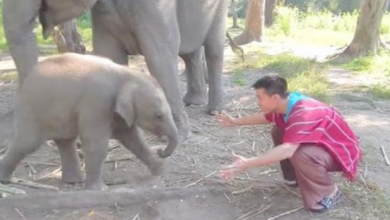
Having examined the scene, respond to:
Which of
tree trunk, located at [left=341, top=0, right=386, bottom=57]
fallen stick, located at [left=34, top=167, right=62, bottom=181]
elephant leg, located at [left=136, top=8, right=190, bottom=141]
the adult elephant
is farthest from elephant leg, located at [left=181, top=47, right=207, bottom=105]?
tree trunk, located at [left=341, top=0, right=386, bottom=57]

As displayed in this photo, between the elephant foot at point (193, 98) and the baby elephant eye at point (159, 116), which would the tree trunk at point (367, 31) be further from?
the baby elephant eye at point (159, 116)

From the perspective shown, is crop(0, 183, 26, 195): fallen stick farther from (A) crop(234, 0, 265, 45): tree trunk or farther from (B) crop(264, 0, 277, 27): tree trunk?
(B) crop(264, 0, 277, 27): tree trunk

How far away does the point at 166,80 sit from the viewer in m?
5.70

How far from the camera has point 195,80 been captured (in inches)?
286

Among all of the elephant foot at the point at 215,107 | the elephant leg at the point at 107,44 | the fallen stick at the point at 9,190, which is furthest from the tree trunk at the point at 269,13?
the fallen stick at the point at 9,190

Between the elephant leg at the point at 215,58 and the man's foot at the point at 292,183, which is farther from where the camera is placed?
the elephant leg at the point at 215,58

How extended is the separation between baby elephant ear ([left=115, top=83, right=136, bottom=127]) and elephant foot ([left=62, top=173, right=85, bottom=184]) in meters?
0.66

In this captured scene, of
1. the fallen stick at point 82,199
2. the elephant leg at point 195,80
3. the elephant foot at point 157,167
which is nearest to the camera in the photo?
the fallen stick at point 82,199

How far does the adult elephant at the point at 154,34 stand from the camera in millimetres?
4730

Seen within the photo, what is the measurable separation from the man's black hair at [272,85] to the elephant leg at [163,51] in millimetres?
1541

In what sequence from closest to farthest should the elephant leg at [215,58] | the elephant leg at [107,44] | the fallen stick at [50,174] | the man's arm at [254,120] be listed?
1. the man's arm at [254,120]
2. the fallen stick at [50,174]
3. the elephant leg at [107,44]
4. the elephant leg at [215,58]

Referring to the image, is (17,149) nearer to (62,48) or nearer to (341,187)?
(341,187)

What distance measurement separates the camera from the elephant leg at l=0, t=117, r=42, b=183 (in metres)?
4.49

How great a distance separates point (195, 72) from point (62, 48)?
259 cm
